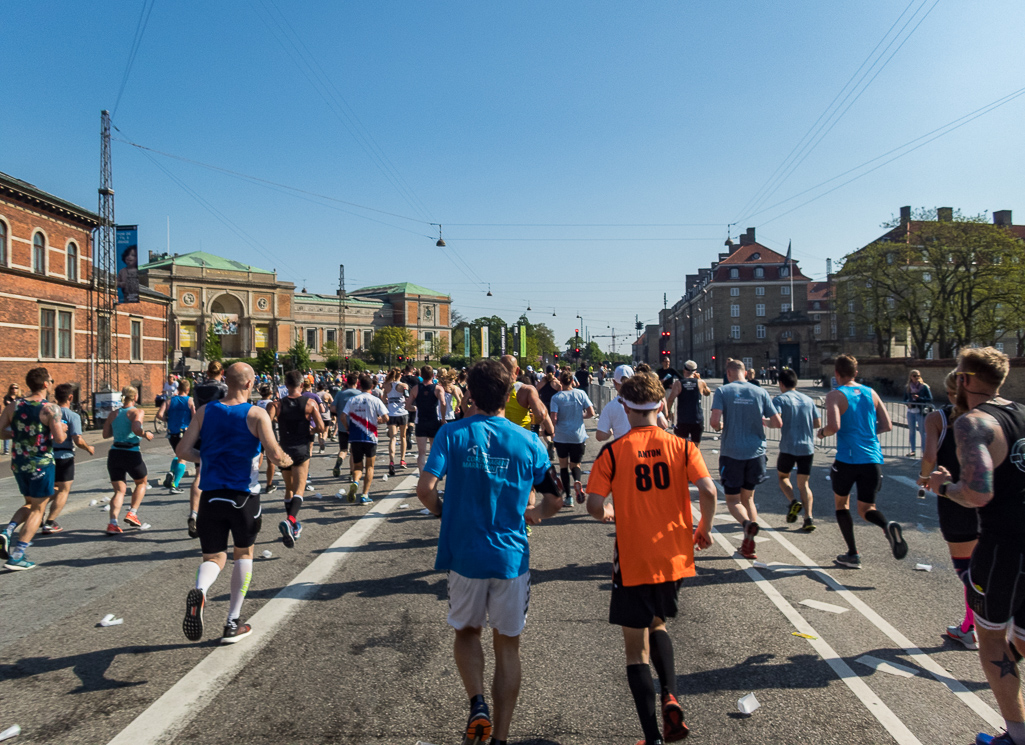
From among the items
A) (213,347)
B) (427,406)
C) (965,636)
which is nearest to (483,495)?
(965,636)

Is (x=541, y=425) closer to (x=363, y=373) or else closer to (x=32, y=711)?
(x=363, y=373)

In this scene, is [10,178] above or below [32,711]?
above

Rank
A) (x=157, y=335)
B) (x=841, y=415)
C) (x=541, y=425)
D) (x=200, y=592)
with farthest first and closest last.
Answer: (x=157, y=335)
(x=541, y=425)
(x=841, y=415)
(x=200, y=592)

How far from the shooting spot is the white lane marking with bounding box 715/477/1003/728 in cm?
367

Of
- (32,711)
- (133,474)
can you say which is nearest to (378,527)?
(133,474)

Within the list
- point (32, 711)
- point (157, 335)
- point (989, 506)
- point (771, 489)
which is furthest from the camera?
point (157, 335)

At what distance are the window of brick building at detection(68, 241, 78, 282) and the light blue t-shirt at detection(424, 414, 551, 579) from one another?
124 feet

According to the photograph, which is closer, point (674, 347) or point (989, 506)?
point (989, 506)

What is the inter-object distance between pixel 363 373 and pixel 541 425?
4575 mm

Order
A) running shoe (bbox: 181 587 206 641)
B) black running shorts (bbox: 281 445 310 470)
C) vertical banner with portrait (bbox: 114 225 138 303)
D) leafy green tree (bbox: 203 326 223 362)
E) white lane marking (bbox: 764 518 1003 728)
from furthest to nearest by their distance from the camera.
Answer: leafy green tree (bbox: 203 326 223 362)
vertical banner with portrait (bbox: 114 225 138 303)
black running shorts (bbox: 281 445 310 470)
running shoe (bbox: 181 587 206 641)
white lane marking (bbox: 764 518 1003 728)

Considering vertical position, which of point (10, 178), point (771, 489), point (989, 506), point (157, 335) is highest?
point (10, 178)

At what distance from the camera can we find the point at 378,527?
8461 mm

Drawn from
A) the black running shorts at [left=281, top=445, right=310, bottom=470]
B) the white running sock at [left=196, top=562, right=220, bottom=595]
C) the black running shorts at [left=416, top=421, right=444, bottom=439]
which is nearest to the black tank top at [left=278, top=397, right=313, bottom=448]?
the black running shorts at [left=281, top=445, right=310, bottom=470]

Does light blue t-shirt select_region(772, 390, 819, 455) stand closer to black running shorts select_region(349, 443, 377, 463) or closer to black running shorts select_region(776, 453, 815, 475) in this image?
black running shorts select_region(776, 453, 815, 475)
